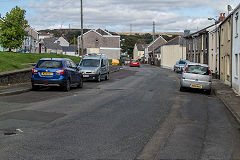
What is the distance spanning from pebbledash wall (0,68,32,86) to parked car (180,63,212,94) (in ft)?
30.4

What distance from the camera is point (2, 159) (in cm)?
545

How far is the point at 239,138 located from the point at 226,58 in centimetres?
2082

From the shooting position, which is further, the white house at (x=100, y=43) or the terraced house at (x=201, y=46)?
the white house at (x=100, y=43)

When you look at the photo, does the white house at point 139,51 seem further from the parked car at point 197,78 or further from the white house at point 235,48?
the parked car at point 197,78

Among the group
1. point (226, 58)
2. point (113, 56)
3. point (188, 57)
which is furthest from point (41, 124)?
point (113, 56)

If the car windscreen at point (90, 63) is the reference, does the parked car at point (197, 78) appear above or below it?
below

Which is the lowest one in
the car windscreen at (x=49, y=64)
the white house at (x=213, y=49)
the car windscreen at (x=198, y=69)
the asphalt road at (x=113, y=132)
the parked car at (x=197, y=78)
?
the asphalt road at (x=113, y=132)

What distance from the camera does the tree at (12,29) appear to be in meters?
40.4

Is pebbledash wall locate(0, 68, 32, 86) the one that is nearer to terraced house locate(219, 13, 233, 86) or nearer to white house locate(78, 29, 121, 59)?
terraced house locate(219, 13, 233, 86)

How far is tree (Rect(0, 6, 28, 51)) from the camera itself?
40.4 meters

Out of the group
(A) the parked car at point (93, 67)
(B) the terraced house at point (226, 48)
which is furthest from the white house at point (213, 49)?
(A) the parked car at point (93, 67)

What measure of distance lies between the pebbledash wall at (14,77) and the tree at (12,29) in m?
21.7

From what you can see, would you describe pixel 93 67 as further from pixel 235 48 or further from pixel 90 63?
pixel 235 48

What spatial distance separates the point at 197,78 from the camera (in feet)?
63.3
